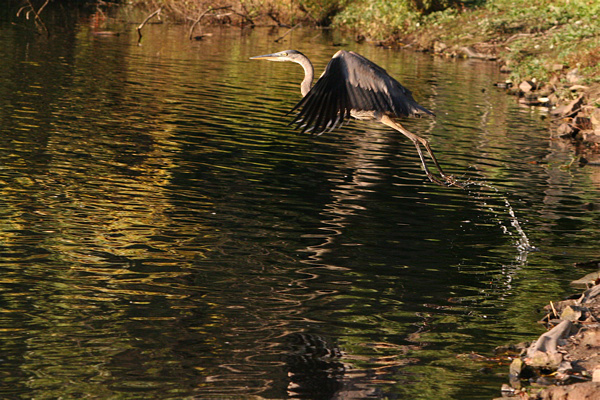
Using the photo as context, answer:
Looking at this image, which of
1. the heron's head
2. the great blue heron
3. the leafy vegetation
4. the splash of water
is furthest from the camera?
the leafy vegetation

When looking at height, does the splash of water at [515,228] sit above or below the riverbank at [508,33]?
below

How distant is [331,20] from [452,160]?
3569 cm

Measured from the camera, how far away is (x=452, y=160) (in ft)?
57.0

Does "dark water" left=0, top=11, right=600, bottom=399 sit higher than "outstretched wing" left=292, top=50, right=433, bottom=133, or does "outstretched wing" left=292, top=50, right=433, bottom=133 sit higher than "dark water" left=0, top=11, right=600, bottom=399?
"outstretched wing" left=292, top=50, right=433, bottom=133

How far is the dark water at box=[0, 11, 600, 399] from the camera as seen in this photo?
7.07 m

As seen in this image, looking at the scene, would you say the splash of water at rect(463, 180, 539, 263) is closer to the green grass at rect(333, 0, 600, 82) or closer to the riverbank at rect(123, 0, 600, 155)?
the riverbank at rect(123, 0, 600, 155)

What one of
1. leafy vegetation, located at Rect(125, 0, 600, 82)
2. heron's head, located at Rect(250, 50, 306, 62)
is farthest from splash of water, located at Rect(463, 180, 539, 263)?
leafy vegetation, located at Rect(125, 0, 600, 82)

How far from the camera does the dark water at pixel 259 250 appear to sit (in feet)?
23.2

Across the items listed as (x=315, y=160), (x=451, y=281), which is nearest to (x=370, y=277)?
(x=451, y=281)

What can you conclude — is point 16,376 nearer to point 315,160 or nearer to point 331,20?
point 315,160

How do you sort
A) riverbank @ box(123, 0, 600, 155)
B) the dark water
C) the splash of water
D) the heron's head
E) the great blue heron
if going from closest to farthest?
the dark water < the great blue heron < the splash of water < the heron's head < riverbank @ box(123, 0, 600, 155)

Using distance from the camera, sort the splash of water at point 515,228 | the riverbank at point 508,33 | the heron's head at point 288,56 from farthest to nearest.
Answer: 1. the riverbank at point 508,33
2. the heron's head at point 288,56
3. the splash of water at point 515,228

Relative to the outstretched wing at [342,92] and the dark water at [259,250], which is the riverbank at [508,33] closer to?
the dark water at [259,250]

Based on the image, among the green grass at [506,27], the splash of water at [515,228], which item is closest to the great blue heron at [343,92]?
the splash of water at [515,228]
